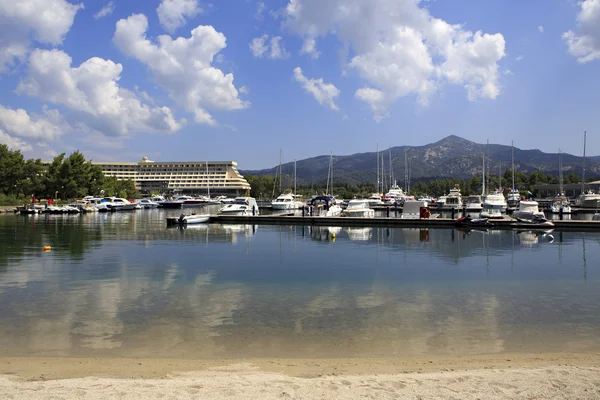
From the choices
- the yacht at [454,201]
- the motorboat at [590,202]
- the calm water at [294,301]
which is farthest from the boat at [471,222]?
the motorboat at [590,202]

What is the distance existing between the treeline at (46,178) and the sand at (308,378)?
91.2 m

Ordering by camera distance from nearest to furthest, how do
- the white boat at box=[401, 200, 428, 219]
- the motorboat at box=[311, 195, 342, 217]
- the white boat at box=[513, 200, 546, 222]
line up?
the white boat at box=[513, 200, 546, 222]
the white boat at box=[401, 200, 428, 219]
the motorboat at box=[311, 195, 342, 217]

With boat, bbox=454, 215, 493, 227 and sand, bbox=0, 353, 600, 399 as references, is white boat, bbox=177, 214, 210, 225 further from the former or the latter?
sand, bbox=0, 353, 600, 399

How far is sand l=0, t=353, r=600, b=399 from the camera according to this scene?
25.3 ft

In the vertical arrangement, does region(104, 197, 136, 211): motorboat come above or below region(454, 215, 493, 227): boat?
above

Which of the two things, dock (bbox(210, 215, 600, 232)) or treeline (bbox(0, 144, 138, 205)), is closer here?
dock (bbox(210, 215, 600, 232))

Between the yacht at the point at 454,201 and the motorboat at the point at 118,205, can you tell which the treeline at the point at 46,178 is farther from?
the yacht at the point at 454,201

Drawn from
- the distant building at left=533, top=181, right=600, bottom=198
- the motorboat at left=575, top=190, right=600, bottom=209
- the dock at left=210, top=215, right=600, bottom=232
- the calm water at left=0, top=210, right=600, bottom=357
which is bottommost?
the calm water at left=0, top=210, right=600, bottom=357

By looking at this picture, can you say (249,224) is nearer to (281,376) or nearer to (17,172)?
(281,376)

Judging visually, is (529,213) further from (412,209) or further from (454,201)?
(454,201)

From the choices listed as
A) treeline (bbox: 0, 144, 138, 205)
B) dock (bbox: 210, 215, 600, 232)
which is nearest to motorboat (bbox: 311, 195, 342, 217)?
dock (bbox: 210, 215, 600, 232)

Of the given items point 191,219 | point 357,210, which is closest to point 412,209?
point 357,210

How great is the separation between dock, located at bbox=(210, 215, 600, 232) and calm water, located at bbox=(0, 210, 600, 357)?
17.9m

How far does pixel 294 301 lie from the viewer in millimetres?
15969
